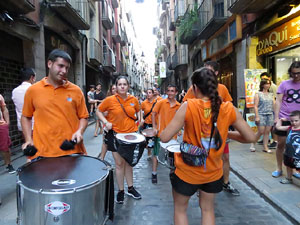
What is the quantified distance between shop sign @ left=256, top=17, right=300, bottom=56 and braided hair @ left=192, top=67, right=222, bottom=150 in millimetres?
5790

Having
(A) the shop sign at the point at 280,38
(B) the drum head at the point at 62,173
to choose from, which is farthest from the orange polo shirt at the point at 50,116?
(A) the shop sign at the point at 280,38

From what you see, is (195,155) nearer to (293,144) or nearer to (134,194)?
(134,194)

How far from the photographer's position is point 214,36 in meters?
12.8

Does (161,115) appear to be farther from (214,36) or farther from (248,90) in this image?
(214,36)

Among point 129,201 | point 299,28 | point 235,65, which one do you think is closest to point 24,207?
point 129,201

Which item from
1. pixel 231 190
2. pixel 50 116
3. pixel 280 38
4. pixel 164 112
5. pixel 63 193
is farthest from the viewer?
pixel 280 38

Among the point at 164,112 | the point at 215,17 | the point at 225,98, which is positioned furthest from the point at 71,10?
the point at 225,98

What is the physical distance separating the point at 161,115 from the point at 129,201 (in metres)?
1.59

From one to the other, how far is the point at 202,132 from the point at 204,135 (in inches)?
1.2

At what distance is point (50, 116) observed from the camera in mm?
2523

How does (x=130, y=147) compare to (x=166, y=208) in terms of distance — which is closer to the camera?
(x=130, y=147)

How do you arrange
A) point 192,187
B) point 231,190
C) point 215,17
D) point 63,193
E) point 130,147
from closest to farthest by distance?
point 63,193 → point 192,187 → point 130,147 → point 231,190 → point 215,17

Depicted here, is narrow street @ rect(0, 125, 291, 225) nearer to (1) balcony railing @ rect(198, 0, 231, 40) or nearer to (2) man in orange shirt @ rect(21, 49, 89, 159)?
(2) man in orange shirt @ rect(21, 49, 89, 159)

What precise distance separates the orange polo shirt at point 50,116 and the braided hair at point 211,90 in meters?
1.36
